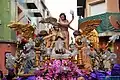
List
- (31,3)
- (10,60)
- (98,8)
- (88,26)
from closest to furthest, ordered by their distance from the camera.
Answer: (10,60)
(88,26)
(98,8)
(31,3)

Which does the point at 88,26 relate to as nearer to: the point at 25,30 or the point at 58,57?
the point at 58,57

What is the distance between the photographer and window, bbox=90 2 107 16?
21178 millimetres

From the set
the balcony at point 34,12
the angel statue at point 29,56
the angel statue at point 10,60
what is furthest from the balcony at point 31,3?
the angel statue at point 29,56

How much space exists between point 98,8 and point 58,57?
41.8 ft

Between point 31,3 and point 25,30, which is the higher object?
point 31,3

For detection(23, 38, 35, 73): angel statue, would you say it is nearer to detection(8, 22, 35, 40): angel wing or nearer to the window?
detection(8, 22, 35, 40): angel wing

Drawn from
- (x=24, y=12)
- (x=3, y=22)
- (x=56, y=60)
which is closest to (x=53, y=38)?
(x=56, y=60)

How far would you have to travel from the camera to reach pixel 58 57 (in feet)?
31.7

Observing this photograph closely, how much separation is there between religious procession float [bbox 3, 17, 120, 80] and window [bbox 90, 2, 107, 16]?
1052cm

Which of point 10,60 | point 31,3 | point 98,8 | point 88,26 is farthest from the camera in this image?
point 31,3

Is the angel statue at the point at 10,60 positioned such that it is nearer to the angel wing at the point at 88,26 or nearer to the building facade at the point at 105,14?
the angel wing at the point at 88,26

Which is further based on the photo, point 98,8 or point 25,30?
point 98,8

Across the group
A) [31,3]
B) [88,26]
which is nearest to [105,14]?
[88,26]

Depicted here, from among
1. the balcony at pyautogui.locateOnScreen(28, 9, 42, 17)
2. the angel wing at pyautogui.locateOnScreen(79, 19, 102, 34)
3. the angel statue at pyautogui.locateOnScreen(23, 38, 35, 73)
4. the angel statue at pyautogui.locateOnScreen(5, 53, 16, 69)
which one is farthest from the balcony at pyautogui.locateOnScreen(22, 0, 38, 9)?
the angel statue at pyautogui.locateOnScreen(23, 38, 35, 73)
